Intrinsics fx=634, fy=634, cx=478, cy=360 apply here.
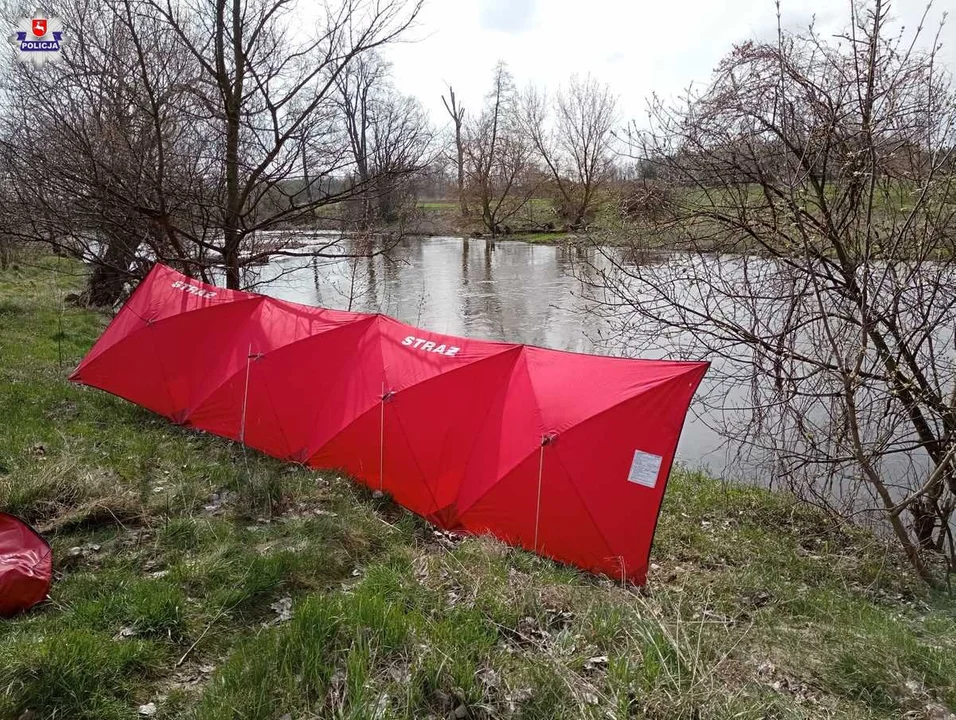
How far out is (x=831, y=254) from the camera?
212 inches

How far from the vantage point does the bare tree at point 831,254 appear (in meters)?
4.58

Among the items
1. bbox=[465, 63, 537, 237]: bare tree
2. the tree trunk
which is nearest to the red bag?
the tree trunk

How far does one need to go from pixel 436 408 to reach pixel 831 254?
3.58 m

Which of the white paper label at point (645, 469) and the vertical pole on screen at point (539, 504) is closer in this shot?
the white paper label at point (645, 469)

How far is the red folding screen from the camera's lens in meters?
4.31

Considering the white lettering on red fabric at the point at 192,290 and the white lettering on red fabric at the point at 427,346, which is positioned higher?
the white lettering on red fabric at the point at 192,290

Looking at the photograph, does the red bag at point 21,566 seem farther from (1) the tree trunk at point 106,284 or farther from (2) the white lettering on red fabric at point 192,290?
(1) the tree trunk at point 106,284

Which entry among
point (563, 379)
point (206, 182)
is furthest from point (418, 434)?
point (206, 182)

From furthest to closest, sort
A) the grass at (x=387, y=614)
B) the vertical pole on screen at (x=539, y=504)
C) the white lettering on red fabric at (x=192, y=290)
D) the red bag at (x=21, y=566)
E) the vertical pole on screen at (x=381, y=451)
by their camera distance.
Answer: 1. the white lettering on red fabric at (x=192, y=290)
2. the vertical pole on screen at (x=381, y=451)
3. the vertical pole on screen at (x=539, y=504)
4. the red bag at (x=21, y=566)
5. the grass at (x=387, y=614)

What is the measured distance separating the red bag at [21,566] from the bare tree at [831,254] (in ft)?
14.4

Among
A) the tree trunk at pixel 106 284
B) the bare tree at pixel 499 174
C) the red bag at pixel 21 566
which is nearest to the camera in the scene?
the red bag at pixel 21 566

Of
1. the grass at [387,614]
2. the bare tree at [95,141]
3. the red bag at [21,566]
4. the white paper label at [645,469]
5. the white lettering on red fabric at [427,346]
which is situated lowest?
the grass at [387,614]

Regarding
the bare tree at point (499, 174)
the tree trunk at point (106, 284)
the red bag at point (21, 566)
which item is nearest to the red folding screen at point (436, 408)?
the red bag at point (21, 566)

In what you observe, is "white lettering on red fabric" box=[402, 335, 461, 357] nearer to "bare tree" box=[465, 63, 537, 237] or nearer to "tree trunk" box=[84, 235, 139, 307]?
"tree trunk" box=[84, 235, 139, 307]
